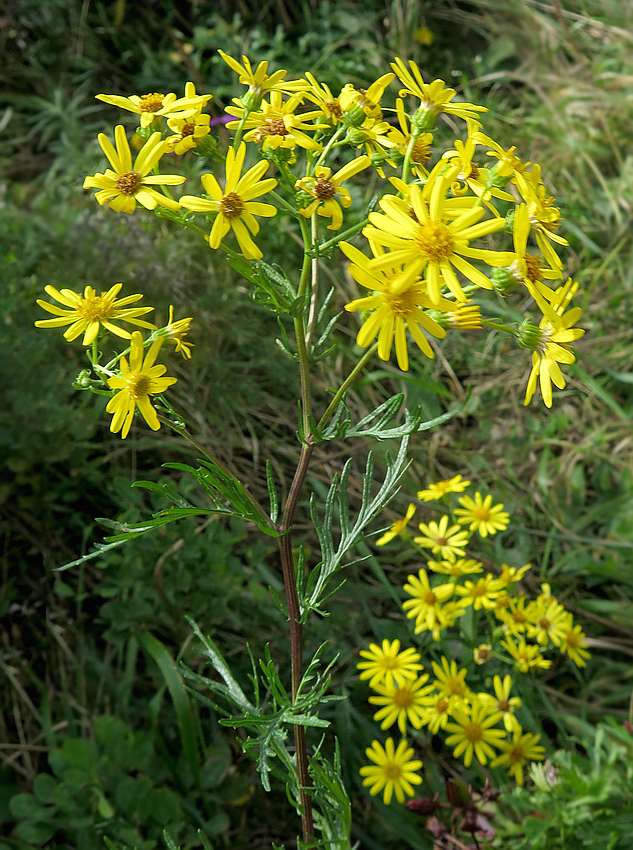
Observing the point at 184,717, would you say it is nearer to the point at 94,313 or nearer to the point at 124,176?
the point at 94,313

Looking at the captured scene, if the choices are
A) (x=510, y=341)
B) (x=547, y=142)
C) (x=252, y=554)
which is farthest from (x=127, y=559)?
(x=547, y=142)

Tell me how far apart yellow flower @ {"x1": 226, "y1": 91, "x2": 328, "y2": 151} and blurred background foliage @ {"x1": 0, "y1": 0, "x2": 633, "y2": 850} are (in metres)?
0.88

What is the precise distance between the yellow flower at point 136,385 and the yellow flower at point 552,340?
0.38 m

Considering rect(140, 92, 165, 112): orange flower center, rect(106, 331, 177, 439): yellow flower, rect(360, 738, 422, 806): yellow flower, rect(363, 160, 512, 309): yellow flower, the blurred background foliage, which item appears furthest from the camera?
the blurred background foliage

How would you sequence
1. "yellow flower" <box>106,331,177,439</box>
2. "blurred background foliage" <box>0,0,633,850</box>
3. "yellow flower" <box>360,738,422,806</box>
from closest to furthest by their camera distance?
"yellow flower" <box>106,331,177,439</box> → "yellow flower" <box>360,738,422,806</box> → "blurred background foliage" <box>0,0,633,850</box>

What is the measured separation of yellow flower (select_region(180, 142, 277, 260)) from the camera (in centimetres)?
76

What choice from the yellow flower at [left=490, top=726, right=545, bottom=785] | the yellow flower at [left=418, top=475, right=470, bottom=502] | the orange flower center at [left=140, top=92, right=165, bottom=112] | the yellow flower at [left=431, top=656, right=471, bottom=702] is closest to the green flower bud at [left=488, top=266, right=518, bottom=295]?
the orange flower center at [left=140, top=92, right=165, bottom=112]

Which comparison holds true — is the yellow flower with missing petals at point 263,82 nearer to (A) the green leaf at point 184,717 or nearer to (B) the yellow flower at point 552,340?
(B) the yellow flower at point 552,340

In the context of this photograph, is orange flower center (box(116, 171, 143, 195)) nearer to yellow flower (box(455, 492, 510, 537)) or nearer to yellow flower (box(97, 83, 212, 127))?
yellow flower (box(97, 83, 212, 127))

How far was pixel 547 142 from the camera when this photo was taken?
111 inches

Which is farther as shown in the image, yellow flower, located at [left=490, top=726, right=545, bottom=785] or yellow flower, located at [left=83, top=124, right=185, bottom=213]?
yellow flower, located at [left=490, top=726, right=545, bottom=785]

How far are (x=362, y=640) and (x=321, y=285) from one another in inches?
43.4

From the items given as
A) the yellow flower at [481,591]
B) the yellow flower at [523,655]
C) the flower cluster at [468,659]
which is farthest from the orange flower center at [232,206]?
the yellow flower at [523,655]

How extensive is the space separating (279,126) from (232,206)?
0.40 feet
